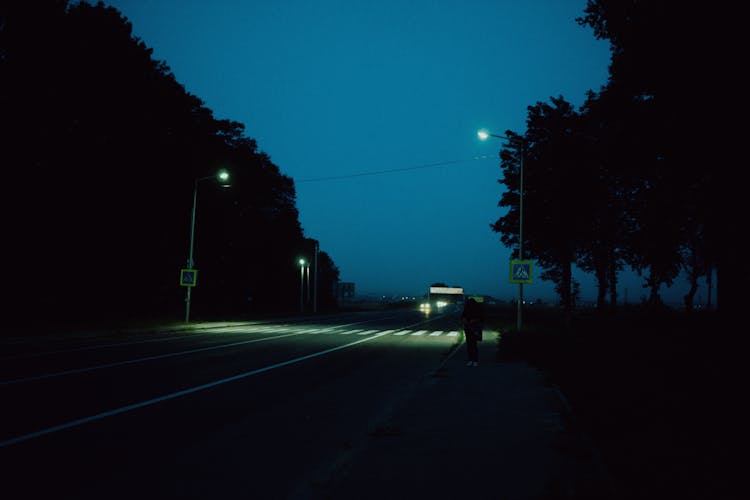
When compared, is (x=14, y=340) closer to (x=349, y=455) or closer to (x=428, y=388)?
(x=428, y=388)

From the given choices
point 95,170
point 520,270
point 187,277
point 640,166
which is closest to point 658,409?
point 520,270

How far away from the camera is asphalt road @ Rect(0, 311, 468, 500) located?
5.40m

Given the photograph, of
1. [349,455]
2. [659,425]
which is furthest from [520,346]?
[349,455]

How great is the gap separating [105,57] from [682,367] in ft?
113

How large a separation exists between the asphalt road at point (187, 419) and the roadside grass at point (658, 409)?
2763mm

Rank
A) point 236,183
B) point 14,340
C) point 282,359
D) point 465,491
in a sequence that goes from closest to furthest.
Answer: point 465,491 → point 282,359 → point 14,340 → point 236,183

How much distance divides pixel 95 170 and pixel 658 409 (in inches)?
1295

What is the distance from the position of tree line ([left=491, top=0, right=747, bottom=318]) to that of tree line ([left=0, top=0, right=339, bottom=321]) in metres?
23.2

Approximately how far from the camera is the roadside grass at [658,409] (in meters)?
4.55

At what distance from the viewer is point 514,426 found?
24.5 feet

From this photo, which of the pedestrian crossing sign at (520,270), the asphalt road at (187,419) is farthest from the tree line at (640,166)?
the asphalt road at (187,419)

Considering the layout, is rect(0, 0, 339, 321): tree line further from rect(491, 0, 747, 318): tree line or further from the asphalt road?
rect(491, 0, 747, 318): tree line

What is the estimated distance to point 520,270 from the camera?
19875 millimetres

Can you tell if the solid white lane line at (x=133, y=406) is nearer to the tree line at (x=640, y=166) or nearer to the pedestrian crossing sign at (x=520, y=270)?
the pedestrian crossing sign at (x=520, y=270)
